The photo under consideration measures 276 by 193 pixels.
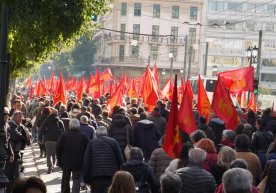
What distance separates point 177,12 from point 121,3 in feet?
21.9

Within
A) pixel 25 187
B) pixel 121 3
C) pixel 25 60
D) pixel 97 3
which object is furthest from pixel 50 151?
pixel 121 3

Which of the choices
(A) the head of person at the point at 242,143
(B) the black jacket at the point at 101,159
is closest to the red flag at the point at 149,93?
(B) the black jacket at the point at 101,159

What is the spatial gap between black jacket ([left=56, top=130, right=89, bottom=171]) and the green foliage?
6.75 feet

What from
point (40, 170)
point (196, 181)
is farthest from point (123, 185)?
point (40, 170)

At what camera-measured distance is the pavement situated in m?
16.7

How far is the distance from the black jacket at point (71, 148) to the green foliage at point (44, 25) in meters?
2.06

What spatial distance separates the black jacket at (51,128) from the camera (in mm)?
18109

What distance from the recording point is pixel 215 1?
89812 mm

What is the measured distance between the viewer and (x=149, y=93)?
25.0m

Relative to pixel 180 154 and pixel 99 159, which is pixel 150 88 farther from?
pixel 180 154

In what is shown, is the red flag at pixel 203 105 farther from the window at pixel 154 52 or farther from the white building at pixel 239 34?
the window at pixel 154 52

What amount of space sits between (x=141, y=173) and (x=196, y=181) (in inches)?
54.0

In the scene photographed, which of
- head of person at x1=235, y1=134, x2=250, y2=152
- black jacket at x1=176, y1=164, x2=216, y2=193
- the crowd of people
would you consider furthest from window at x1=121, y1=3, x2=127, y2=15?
black jacket at x1=176, y1=164, x2=216, y2=193

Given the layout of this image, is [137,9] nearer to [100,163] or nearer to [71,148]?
[71,148]
